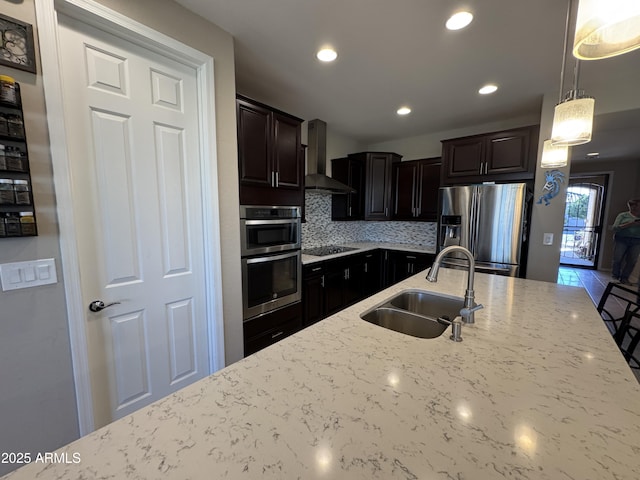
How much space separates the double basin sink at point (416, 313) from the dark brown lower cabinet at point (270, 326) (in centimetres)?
119

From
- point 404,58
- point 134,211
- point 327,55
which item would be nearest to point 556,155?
point 404,58

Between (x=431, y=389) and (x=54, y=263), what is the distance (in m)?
1.67

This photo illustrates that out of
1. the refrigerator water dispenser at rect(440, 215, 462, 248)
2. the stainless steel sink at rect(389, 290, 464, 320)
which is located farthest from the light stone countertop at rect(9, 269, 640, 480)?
the refrigerator water dispenser at rect(440, 215, 462, 248)

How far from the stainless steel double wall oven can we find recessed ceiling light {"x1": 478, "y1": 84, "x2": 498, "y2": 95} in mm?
2173

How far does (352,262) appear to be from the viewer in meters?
3.54

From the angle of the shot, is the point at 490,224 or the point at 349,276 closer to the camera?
the point at 490,224

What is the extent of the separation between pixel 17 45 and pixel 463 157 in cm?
377

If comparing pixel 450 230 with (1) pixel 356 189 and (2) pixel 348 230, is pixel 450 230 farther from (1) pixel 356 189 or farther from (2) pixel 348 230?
(2) pixel 348 230

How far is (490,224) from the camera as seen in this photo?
2.89m

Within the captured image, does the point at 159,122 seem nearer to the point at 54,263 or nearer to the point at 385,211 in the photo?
the point at 54,263

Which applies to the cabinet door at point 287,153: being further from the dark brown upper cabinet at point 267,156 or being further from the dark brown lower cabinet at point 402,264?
the dark brown lower cabinet at point 402,264

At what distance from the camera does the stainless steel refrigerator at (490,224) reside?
2766 millimetres

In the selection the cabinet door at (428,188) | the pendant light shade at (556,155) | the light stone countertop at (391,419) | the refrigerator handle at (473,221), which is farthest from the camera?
the cabinet door at (428,188)

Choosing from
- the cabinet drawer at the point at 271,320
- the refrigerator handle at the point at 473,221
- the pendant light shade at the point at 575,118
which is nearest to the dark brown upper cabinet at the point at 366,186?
the refrigerator handle at the point at 473,221
